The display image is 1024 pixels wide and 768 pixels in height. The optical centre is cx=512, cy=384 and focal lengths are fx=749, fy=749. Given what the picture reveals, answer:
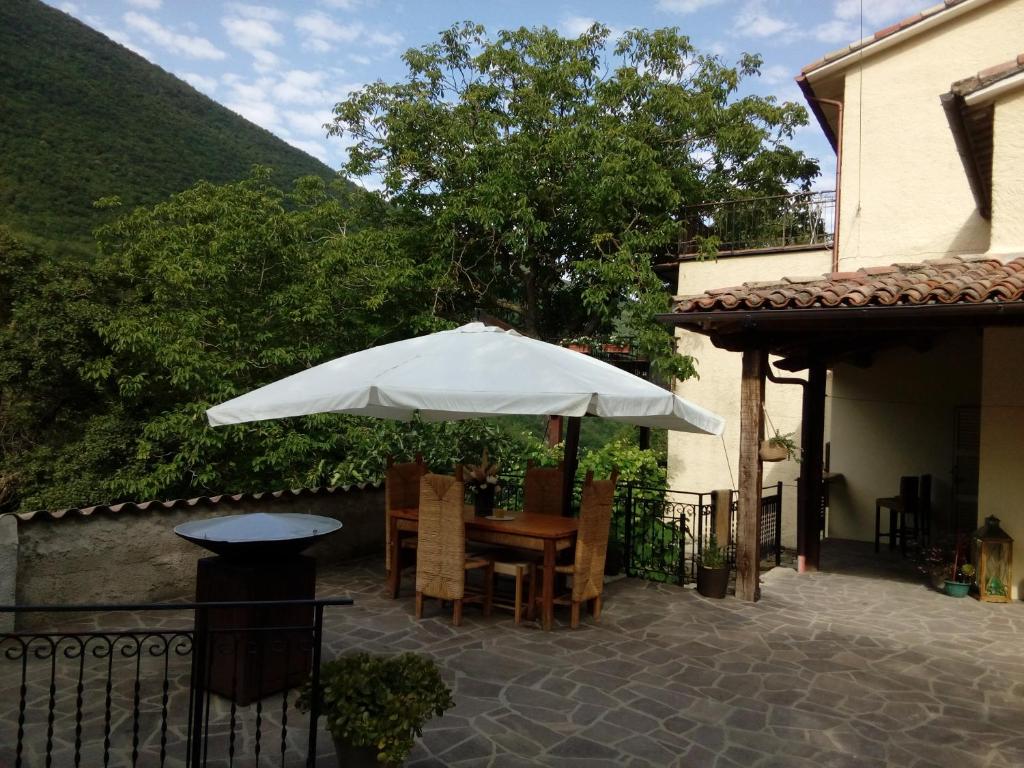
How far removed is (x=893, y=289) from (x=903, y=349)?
599 centimetres

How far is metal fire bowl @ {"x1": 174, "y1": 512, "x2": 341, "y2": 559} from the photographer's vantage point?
13.3 feet

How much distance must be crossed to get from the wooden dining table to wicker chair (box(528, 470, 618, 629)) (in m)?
0.13

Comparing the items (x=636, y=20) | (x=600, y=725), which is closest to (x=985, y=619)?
(x=600, y=725)

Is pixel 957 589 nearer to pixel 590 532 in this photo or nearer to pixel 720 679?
pixel 720 679

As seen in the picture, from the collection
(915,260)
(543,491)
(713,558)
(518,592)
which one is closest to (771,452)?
(713,558)

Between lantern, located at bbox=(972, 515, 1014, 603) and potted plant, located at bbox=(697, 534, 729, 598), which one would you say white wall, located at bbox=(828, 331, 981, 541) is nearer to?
lantern, located at bbox=(972, 515, 1014, 603)

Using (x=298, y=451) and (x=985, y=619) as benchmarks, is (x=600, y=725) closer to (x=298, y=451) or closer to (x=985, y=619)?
(x=985, y=619)

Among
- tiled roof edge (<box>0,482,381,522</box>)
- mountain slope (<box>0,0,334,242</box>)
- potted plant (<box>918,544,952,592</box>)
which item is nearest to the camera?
tiled roof edge (<box>0,482,381,522</box>)

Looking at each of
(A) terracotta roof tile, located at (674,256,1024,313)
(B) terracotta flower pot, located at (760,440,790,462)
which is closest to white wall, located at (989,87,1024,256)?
(A) terracotta roof tile, located at (674,256,1024,313)

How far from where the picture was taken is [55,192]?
21484 mm

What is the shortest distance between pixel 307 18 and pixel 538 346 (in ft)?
68.3

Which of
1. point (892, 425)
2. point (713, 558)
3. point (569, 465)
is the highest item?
point (892, 425)

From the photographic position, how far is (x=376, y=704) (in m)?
3.19

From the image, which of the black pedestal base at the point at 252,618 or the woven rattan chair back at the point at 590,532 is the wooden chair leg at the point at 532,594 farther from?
the black pedestal base at the point at 252,618
